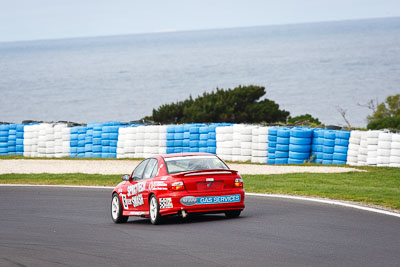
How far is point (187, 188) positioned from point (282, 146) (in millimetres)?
15121

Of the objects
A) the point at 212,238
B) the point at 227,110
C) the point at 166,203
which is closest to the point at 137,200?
the point at 166,203

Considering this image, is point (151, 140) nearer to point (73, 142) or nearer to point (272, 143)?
point (73, 142)

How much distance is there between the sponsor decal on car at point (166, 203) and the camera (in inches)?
507

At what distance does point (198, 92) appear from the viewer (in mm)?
148500

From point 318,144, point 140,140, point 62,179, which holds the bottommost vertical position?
point 62,179

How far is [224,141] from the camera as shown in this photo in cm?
2941

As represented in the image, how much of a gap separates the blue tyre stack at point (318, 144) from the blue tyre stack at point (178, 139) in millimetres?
5983

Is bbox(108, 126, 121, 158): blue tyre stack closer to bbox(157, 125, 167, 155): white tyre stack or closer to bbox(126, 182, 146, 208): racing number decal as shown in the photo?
bbox(157, 125, 167, 155): white tyre stack

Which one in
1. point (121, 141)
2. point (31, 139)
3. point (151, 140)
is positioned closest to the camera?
point (151, 140)

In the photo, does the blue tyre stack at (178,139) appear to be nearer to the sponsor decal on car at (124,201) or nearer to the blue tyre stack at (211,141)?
the blue tyre stack at (211,141)

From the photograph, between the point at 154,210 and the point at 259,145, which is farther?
the point at 259,145

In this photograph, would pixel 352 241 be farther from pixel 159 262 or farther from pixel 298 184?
pixel 298 184

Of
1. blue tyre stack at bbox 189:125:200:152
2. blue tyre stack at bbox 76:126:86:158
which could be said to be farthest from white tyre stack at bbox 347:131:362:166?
blue tyre stack at bbox 76:126:86:158

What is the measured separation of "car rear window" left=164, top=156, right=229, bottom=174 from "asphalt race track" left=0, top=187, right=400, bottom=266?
3.25 ft
